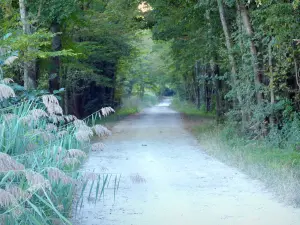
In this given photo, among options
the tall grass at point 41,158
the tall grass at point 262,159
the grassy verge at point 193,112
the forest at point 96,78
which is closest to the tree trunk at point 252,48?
the forest at point 96,78

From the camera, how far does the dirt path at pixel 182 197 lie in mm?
7879

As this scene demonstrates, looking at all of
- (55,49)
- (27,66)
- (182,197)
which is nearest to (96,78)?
(55,49)

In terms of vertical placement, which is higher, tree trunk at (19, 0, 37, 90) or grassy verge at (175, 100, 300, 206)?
tree trunk at (19, 0, 37, 90)

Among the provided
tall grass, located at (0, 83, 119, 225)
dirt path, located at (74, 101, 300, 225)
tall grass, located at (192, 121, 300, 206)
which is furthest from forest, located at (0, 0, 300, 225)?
dirt path, located at (74, 101, 300, 225)

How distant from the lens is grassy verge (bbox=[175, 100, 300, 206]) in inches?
368

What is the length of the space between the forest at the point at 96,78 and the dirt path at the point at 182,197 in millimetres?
605

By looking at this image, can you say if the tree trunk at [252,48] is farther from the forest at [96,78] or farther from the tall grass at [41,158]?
the tall grass at [41,158]

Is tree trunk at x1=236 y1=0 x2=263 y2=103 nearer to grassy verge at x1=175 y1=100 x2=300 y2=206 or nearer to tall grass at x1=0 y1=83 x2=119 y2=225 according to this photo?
grassy verge at x1=175 y1=100 x2=300 y2=206

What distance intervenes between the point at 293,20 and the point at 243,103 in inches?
168

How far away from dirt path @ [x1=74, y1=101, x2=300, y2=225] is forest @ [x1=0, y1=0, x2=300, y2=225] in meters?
0.60

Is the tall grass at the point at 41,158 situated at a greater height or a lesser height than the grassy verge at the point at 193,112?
greater

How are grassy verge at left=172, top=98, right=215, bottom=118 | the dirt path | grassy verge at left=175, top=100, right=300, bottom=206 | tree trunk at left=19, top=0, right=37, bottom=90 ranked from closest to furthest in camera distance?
the dirt path → grassy verge at left=175, top=100, right=300, bottom=206 → tree trunk at left=19, top=0, right=37, bottom=90 → grassy verge at left=172, top=98, right=215, bottom=118

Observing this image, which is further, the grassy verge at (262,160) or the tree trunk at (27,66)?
the tree trunk at (27,66)

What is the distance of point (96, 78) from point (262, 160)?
66.2 ft
